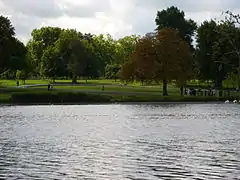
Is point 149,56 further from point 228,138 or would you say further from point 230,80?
point 228,138

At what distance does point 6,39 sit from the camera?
95938 mm

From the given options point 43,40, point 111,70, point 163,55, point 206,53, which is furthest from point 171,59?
point 43,40

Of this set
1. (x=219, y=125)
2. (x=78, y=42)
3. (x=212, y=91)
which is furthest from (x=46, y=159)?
(x=78, y=42)

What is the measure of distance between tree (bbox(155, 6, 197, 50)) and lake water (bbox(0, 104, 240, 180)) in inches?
3688

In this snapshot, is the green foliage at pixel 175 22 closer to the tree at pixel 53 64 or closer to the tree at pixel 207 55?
the tree at pixel 207 55

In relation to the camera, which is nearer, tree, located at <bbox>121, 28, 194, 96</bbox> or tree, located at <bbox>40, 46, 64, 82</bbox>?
tree, located at <bbox>121, 28, 194, 96</bbox>

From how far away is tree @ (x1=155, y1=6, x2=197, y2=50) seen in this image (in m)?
144

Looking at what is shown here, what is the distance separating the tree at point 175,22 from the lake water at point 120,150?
9368cm

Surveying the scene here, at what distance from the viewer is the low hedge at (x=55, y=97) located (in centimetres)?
8481

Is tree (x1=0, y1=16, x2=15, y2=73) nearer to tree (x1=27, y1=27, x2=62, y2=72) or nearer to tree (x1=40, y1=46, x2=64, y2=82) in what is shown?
tree (x1=40, y1=46, x2=64, y2=82)

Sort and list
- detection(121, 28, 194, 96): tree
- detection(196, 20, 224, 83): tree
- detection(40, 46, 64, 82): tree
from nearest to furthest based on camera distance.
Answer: detection(121, 28, 194, 96): tree, detection(196, 20, 224, 83): tree, detection(40, 46, 64, 82): tree

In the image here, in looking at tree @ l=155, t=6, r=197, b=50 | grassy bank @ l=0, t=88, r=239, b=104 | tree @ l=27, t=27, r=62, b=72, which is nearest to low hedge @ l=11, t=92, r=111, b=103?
grassy bank @ l=0, t=88, r=239, b=104

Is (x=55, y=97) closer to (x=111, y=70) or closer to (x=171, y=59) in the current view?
(x=171, y=59)

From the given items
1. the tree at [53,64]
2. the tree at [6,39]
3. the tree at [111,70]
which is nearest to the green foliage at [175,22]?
the tree at [53,64]
